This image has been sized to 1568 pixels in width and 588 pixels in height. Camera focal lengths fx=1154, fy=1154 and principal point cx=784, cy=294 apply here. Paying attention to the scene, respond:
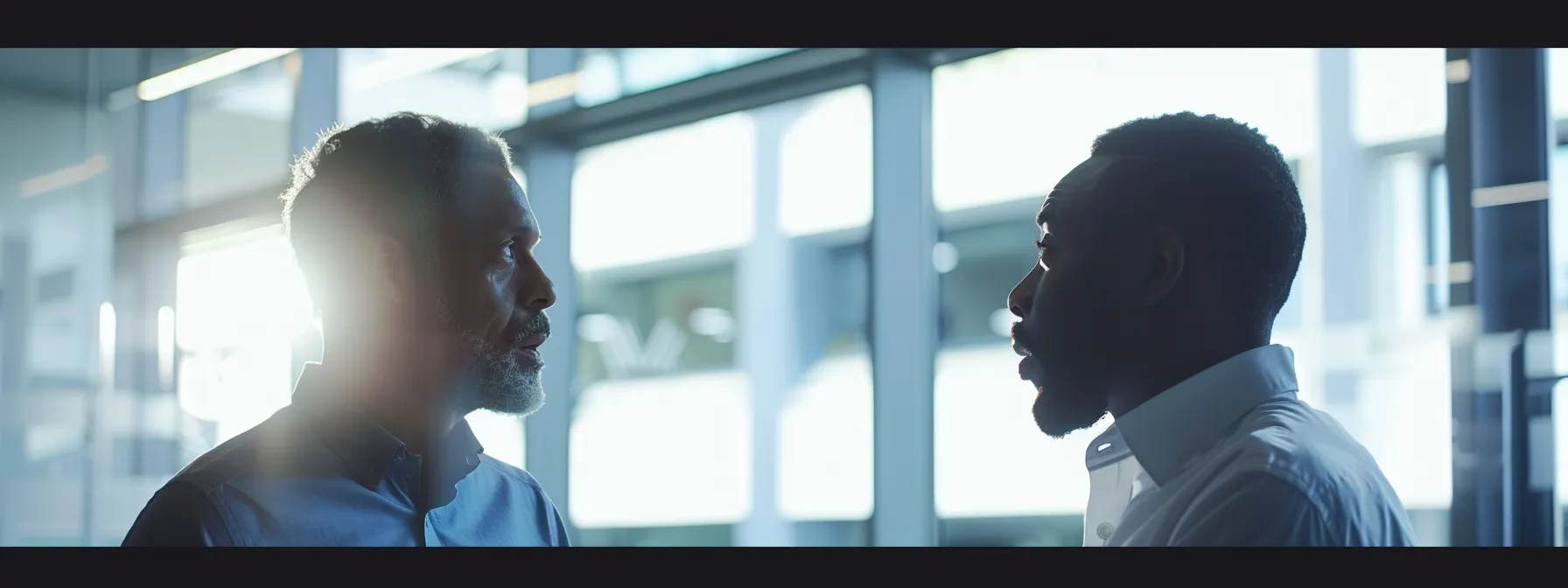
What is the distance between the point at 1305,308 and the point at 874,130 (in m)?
1.11

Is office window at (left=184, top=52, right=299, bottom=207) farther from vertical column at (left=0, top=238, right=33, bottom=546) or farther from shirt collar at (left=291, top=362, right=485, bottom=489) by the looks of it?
shirt collar at (left=291, top=362, right=485, bottom=489)

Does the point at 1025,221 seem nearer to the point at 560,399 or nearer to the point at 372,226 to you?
the point at 560,399

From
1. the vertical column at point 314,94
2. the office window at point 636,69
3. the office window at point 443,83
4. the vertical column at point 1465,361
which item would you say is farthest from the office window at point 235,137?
the vertical column at point 1465,361

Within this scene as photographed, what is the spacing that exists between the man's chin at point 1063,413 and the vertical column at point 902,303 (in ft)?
3.48

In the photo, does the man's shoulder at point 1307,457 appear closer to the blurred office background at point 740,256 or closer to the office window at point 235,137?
the blurred office background at point 740,256

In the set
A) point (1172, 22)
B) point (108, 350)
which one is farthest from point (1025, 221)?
point (108, 350)

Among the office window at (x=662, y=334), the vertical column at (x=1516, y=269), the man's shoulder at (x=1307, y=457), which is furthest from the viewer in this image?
the office window at (x=662, y=334)

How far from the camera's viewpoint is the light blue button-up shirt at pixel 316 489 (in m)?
1.39

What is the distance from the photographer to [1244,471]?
1263mm

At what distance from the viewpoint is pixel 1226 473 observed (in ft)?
4.23

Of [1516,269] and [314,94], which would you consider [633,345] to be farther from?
[1516,269]

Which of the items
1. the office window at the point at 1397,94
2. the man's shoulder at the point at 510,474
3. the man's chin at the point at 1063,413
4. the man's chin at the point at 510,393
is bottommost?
the man's shoulder at the point at 510,474

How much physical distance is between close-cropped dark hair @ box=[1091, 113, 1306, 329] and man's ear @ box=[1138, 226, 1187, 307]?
0.04 ft

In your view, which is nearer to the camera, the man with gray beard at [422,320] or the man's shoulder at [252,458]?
the man's shoulder at [252,458]
